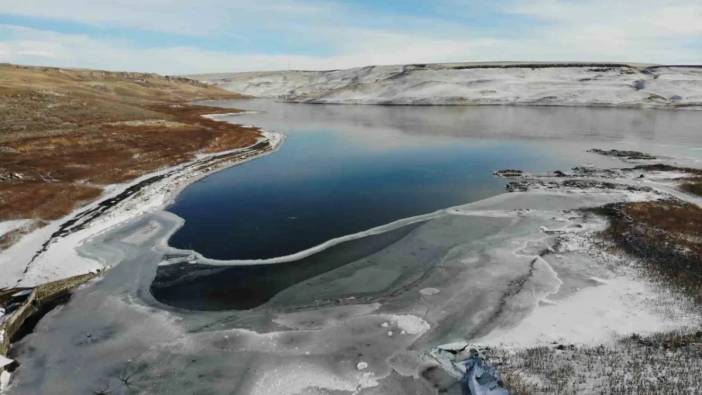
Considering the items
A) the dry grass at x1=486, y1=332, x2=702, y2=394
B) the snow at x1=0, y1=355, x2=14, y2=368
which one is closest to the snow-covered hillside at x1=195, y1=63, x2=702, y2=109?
the dry grass at x1=486, y1=332, x2=702, y2=394

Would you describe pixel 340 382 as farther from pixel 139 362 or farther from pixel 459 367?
pixel 139 362

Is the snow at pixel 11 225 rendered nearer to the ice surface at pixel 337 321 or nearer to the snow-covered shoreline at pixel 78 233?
the snow-covered shoreline at pixel 78 233

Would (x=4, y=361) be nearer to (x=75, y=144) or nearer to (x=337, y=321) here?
(x=337, y=321)

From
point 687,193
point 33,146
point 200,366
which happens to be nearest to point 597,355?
point 200,366

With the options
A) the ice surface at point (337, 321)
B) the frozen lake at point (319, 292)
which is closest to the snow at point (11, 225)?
the frozen lake at point (319, 292)

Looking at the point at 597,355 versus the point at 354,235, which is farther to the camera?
the point at 354,235

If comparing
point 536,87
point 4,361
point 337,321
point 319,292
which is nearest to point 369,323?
point 337,321
